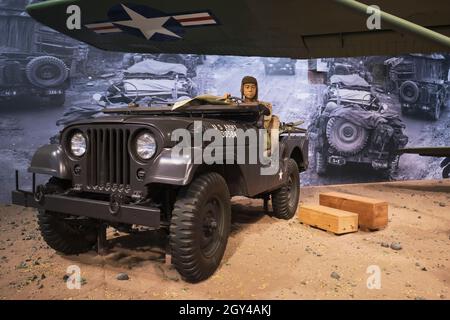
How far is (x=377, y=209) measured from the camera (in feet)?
13.4

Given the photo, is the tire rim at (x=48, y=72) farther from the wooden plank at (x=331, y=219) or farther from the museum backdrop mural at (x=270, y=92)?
the wooden plank at (x=331, y=219)

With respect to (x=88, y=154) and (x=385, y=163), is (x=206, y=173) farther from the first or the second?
(x=385, y=163)

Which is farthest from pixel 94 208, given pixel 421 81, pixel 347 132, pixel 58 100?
pixel 421 81

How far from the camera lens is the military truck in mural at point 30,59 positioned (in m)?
5.26

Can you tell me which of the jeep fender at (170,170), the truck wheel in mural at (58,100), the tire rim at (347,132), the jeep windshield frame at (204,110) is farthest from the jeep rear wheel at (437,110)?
the truck wheel in mural at (58,100)

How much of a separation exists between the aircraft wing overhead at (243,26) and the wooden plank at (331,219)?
6.61 ft

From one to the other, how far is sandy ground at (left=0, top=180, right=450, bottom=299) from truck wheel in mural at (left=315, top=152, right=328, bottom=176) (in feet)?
9.01

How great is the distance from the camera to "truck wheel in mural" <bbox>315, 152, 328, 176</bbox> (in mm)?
7195

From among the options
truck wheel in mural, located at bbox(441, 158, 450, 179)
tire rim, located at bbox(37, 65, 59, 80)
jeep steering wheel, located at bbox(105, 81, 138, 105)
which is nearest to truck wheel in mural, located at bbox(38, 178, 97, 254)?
tire rim, located at bbox(37, 65, 59, 80)

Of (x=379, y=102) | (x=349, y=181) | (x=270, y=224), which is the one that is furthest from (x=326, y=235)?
(x=379, y=102)

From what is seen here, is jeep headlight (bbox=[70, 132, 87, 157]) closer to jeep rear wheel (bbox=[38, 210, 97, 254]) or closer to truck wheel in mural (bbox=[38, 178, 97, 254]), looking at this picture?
truck wheel in mural (bbox=[38, 178, 97, 254])

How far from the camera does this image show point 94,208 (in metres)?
2.50

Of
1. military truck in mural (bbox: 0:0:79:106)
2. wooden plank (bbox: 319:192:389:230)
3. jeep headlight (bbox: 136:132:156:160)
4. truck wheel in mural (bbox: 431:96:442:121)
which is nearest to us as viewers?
jeep headlight (bbox: 136:132:156:160)

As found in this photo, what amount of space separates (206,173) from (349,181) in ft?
17.4
